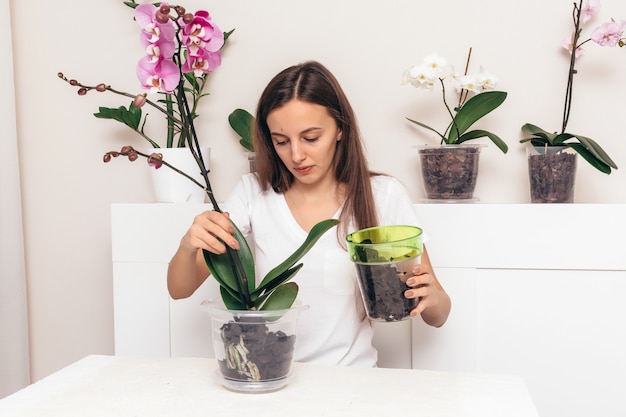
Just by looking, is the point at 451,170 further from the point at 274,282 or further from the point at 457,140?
the point at 274,282

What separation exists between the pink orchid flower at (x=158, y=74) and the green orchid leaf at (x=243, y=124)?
823 mm

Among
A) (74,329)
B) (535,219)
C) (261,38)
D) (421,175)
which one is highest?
(261,38)

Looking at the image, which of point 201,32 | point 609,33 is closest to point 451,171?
point 609,33

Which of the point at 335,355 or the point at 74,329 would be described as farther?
the point at 74,329

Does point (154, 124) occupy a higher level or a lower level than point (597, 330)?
higher

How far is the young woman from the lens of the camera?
4.54ft

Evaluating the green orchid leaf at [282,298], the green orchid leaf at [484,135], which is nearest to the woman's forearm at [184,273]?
the green orchid leaf at [282,298]

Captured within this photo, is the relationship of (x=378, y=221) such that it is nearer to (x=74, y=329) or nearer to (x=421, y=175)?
(x=421, y=175)

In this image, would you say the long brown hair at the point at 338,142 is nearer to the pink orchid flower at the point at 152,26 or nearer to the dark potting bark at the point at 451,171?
the dark potting bark at the point at 451,171

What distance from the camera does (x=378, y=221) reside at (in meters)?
1.48

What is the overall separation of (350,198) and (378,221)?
0.26ft

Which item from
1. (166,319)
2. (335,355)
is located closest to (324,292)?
(335,355)

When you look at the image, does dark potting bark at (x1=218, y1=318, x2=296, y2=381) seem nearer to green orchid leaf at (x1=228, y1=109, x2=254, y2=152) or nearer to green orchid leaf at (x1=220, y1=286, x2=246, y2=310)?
green orchid leaf at (x1=220, y1=286, x2=246, y2=310)

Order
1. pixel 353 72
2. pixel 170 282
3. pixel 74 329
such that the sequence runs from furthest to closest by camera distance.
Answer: pixel 74 329, pixel 353 72, pixel 170 282
